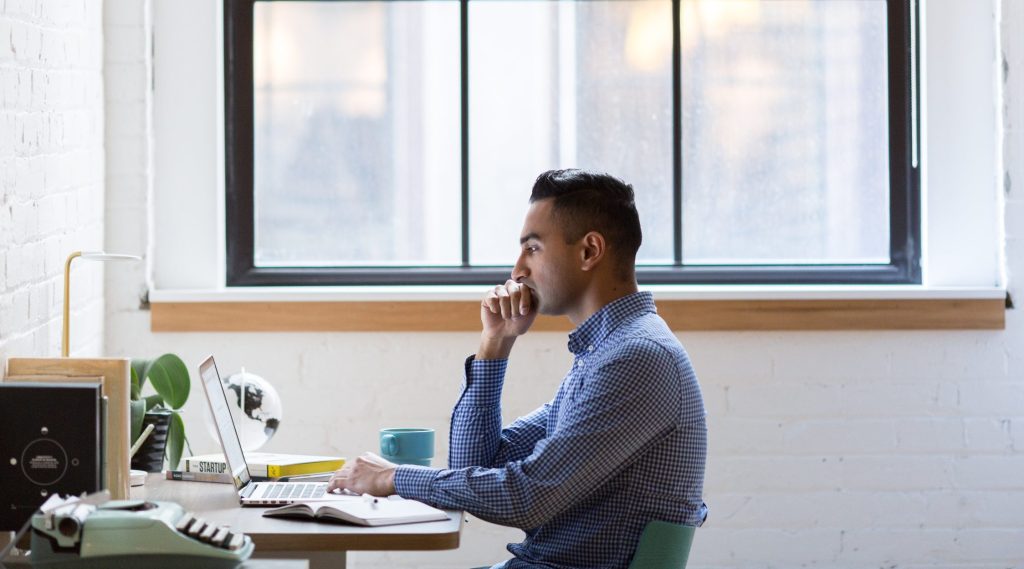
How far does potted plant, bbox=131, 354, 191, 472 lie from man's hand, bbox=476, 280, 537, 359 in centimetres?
63

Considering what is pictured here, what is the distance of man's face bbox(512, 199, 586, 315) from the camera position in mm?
2299

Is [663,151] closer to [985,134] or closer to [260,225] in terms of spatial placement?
[985,134]

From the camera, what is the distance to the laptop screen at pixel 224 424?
219 cm

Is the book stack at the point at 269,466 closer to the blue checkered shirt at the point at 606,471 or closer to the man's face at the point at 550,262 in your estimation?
the blue checkered shirt at the point at 606,471

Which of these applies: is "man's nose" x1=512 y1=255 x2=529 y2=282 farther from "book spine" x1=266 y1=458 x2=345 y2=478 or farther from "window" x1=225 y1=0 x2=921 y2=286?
"window" x1=225 y1=0 x2=921 y2=286

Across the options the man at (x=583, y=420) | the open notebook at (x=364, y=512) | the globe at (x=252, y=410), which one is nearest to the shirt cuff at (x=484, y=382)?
the man at (x=583, y=420)

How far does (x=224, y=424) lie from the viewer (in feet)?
7.36

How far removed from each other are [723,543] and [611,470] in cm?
146

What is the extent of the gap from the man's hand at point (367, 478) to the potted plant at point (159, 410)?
Result: 1.38 feet

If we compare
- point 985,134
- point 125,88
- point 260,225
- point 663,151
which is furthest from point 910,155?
point 125,88

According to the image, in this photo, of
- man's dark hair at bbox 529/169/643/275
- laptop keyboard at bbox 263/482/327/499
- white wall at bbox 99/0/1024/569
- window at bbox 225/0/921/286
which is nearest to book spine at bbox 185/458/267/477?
laptop keyboard at bbox 263/482/327/499

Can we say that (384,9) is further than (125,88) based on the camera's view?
Yes

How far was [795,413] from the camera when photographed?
338 centimetres

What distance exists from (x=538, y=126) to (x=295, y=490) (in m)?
1.62
